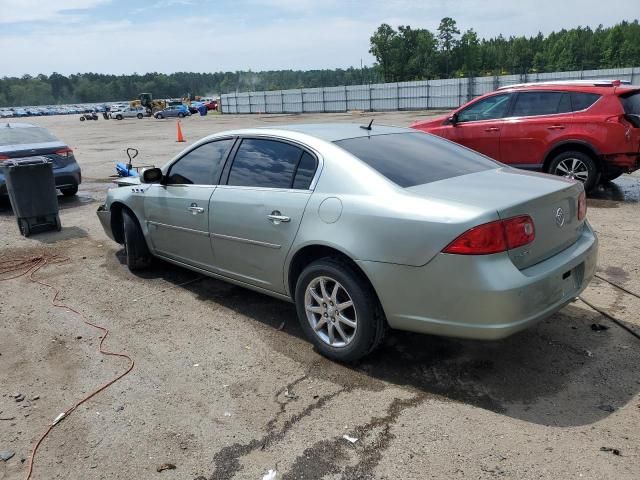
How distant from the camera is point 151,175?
5340 millimetres

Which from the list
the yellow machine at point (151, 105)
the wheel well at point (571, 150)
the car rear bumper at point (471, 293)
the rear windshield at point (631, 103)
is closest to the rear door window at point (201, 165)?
the car rear bumper at point (471, 293)

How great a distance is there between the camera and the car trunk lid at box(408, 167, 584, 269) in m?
3.25

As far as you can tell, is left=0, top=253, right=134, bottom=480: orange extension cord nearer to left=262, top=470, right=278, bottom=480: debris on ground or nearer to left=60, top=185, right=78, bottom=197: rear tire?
left=262, top=470, right=278, bottom=480: debris on ground

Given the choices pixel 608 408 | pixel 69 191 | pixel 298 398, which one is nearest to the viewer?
pixel 608 408

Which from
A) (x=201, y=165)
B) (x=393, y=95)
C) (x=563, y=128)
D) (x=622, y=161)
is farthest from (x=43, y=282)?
(x=393, y=95)

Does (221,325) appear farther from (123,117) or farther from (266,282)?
(123,117)

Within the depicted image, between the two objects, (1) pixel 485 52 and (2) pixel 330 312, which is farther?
(1) pixel 485 52

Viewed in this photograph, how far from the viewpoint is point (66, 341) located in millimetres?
4535

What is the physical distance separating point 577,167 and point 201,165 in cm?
618

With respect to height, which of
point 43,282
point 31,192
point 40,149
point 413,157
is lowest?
point 43,282

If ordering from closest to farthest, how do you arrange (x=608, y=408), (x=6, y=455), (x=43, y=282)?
(x=6, y=455) < (x=608, y=408) < (x=43, y=282)

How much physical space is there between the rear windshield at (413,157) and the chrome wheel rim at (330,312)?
2.76 feet

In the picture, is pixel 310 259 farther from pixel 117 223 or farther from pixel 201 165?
pixel 117 223

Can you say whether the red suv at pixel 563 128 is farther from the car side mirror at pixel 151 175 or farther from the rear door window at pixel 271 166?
the car side mirror at pixel 151 175
